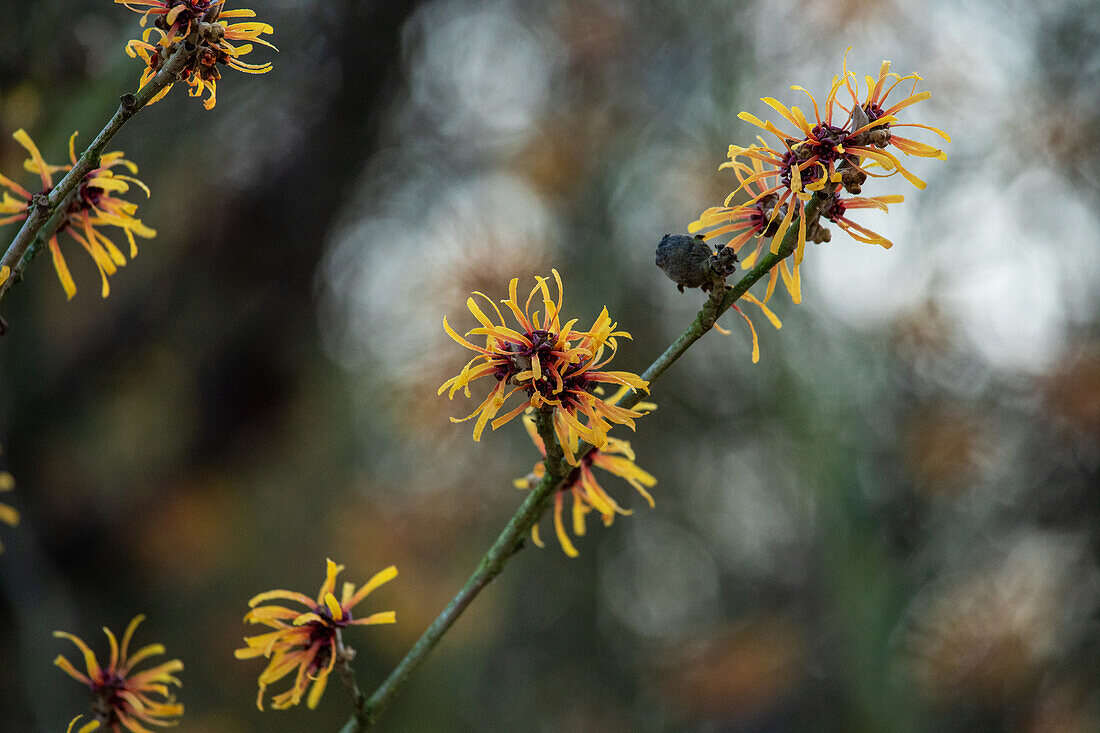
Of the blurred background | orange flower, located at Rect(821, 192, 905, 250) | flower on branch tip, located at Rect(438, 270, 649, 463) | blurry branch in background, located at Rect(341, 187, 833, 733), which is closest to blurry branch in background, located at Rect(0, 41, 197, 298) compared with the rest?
flower on branch tip, located at Rect(438, 270, 649, 463)

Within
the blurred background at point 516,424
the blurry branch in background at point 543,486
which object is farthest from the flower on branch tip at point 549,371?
the blurred background at point 516,424

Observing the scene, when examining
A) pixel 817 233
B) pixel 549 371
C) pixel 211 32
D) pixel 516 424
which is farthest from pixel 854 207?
pixel 516 424

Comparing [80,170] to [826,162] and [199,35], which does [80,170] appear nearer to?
[199,35]

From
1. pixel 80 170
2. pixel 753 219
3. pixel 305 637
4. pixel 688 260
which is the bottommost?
pixel 305 637

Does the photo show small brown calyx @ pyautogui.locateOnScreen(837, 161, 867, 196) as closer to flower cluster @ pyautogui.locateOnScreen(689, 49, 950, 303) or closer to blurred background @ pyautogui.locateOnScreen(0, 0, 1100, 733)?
flower cluster @ pyautogui.locateOnScreen(689, 49, 950, 303)

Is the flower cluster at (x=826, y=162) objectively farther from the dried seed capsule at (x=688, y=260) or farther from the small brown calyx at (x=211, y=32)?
the small brown calyx at (x=211, y=32)

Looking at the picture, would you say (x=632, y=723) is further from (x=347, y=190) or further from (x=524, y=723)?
(x=347, y=190)
